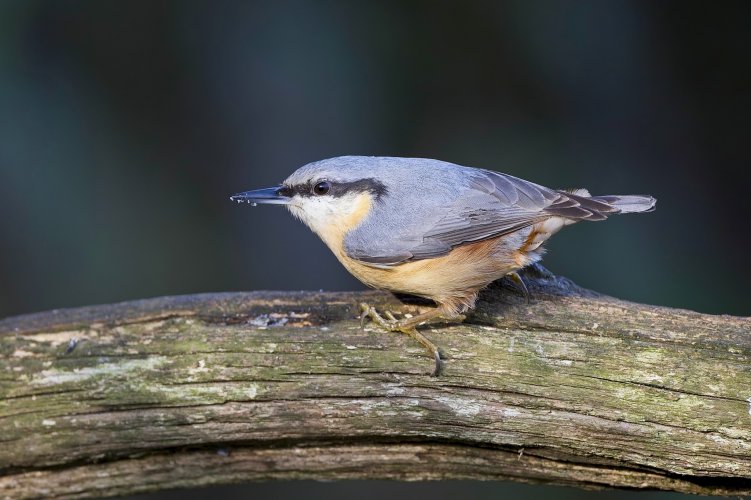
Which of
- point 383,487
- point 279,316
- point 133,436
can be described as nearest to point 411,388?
point 279,316

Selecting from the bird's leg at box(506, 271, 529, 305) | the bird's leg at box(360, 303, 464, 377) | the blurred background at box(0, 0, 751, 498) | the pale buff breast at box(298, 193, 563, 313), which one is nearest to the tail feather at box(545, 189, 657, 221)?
the pale buff breast at box(298, 193, 563, 313)

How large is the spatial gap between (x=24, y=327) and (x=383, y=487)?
2.66 metres

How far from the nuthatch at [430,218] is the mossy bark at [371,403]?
0.21 meters

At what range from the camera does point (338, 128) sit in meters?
4.96

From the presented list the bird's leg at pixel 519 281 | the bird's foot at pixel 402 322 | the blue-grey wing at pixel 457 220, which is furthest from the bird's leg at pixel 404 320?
the bird's leg at pixel 519 281

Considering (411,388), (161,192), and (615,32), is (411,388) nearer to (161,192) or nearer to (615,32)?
(161,192)

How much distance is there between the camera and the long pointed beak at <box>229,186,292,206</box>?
305cm

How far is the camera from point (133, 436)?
2611 mm

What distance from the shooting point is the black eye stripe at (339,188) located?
9.97ft

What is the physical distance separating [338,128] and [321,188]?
1949 millimetres

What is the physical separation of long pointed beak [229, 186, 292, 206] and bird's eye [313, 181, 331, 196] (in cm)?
11

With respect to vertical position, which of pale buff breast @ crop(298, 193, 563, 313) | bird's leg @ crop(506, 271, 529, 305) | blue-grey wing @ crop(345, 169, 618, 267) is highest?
blue-grey wing @ crop(345, 169, 618, 267)

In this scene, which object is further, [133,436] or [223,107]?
[223,107]

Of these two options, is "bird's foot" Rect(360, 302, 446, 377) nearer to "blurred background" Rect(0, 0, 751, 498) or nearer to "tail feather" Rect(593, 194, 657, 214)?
"tail feather" Rect(593, 194, 657, 214)
